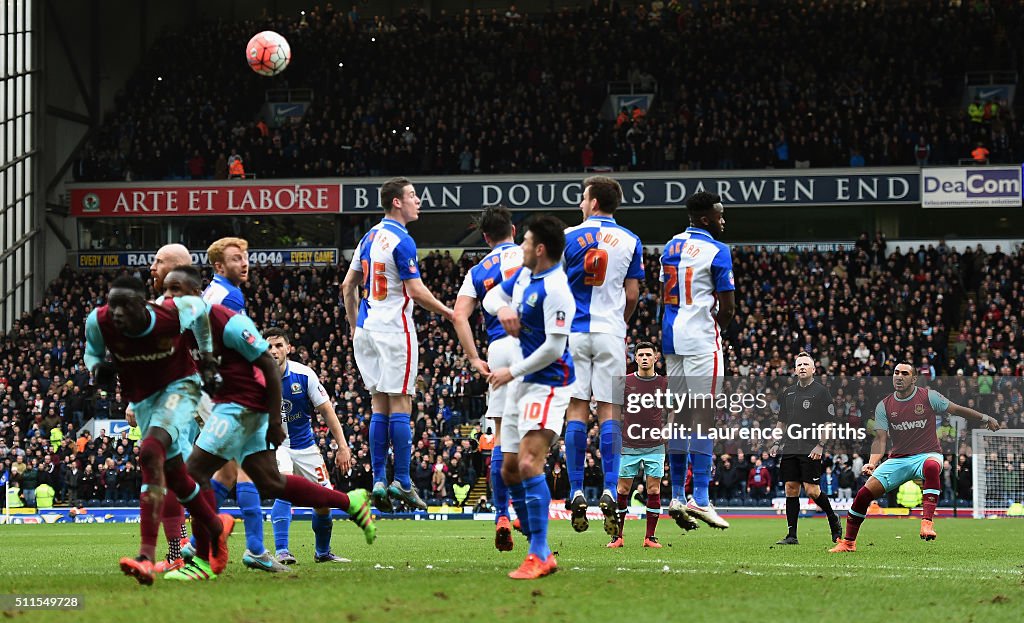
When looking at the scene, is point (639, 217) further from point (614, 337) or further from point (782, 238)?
point (614, 337)

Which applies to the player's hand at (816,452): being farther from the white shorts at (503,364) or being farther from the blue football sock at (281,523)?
the blue football sock at (281,523)

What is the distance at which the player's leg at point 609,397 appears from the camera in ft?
36.0

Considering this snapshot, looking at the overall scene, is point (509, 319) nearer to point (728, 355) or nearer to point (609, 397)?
point (609, 397)

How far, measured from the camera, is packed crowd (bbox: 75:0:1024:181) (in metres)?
42.4

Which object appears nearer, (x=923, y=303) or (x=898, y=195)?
(x=923, y=303)

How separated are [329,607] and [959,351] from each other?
3019 cm

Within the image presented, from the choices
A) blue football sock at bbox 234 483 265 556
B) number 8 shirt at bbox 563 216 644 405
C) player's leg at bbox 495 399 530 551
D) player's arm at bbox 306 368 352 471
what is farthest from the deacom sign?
player's leg at bbox 495 399 530 551

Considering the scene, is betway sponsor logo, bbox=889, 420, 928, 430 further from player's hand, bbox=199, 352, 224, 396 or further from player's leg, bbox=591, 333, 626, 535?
player's hand, bbox=199, 352, 224, 396

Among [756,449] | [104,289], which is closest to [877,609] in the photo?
[756,449]

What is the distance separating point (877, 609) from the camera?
7.92 meters

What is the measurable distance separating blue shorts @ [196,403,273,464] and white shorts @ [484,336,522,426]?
1.84 metres

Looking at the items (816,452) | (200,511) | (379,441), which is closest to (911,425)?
(816,452)

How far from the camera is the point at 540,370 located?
9117 millimetres

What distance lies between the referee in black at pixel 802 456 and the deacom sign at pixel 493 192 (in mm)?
24816
